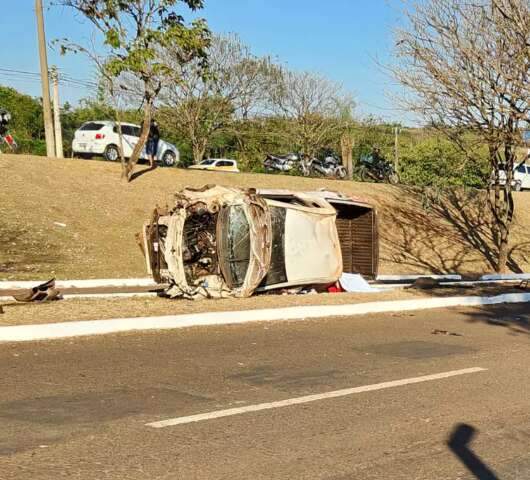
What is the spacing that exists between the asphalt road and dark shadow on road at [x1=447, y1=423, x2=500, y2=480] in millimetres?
16

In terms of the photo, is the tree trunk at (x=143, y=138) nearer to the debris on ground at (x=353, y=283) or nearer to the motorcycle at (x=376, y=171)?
the debris on ground at (x=353, y=283)

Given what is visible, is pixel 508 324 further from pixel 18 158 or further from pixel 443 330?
pixel 18 158

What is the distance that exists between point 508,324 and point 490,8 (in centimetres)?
949

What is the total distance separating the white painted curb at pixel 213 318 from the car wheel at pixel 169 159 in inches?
829

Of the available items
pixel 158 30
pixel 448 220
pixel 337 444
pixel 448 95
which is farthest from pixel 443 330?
pixel 448 220

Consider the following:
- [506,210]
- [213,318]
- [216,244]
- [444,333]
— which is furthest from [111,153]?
[444,333]

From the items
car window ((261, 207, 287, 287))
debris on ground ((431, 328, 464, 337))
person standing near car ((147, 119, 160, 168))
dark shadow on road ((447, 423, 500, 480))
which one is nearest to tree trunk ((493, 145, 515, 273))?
car window ((261, 207, 287, 287))

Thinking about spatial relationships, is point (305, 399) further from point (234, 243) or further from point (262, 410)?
point (234, 243)

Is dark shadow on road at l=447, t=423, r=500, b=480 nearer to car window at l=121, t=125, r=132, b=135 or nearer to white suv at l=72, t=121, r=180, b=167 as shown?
white suv at l=72, t=121, r=180, b=167

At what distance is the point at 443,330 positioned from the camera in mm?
11328

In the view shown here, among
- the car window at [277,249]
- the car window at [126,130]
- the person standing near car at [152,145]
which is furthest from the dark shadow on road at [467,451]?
the car window at [126,130]

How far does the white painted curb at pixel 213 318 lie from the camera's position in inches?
354

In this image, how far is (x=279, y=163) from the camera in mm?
44812

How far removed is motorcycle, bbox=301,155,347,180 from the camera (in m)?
43.7
